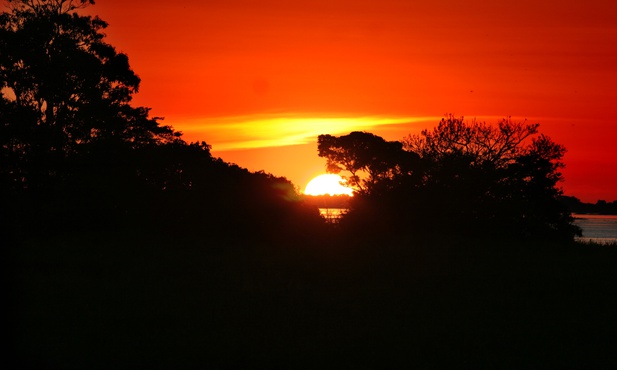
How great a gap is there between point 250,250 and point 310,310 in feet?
53.0

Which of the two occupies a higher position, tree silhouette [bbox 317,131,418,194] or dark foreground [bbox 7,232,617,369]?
tree silhouette [bbox 317,131,418,194]

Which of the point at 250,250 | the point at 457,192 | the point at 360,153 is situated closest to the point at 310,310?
the point at 250,250

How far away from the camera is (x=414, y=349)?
13383 millimetres

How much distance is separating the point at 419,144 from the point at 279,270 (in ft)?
104

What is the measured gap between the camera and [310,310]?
16953 millimetres

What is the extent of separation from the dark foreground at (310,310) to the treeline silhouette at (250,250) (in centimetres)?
8

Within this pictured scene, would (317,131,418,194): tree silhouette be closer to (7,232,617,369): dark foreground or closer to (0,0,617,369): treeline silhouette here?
(0,0,617,369): treeline silhouette

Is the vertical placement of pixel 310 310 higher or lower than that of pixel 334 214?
lower

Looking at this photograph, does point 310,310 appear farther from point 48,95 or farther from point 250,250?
point 48,95

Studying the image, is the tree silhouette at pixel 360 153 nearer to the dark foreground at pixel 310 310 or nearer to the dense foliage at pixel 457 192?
the dense foliage at pixel 457 192

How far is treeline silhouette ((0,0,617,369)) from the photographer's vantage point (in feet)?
45.1

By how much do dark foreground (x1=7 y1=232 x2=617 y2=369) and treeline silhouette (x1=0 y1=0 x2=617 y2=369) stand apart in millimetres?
80

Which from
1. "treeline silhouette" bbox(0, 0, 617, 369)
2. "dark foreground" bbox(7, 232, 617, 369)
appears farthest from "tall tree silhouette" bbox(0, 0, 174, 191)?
"dark foreground" bbox(7, 232, 617, 369)

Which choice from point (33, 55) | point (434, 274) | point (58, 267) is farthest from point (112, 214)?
point (434, 274)
